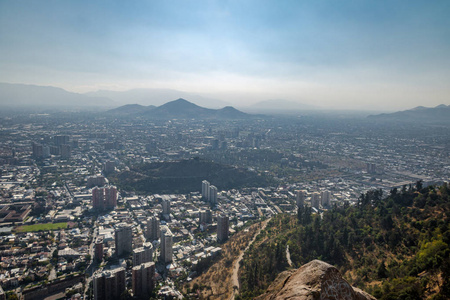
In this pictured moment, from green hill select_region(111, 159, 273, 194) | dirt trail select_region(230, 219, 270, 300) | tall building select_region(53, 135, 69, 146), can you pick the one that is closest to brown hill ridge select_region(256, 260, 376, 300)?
dirt trail select_region(230, 219, 270, 300)

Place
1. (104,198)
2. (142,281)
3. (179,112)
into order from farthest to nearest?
(179,112), (104,198), (142,281)

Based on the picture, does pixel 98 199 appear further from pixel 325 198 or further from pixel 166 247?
pixel 325 198

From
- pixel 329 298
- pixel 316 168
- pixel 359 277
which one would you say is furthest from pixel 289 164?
pixel 329 298

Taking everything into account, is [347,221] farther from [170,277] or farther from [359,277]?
[170,277]

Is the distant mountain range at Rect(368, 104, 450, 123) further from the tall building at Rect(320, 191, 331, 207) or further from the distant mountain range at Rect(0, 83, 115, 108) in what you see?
the distant mountain range at Rect(0, 83, 115, 108)

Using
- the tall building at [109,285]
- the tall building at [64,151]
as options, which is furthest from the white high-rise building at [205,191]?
the tall building at [64,151]

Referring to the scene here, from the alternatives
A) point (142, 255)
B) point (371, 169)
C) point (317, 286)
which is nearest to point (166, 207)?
point (142, 255)

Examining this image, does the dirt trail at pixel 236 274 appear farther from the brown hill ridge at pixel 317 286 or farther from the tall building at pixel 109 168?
the tall building at pixel 109 168
